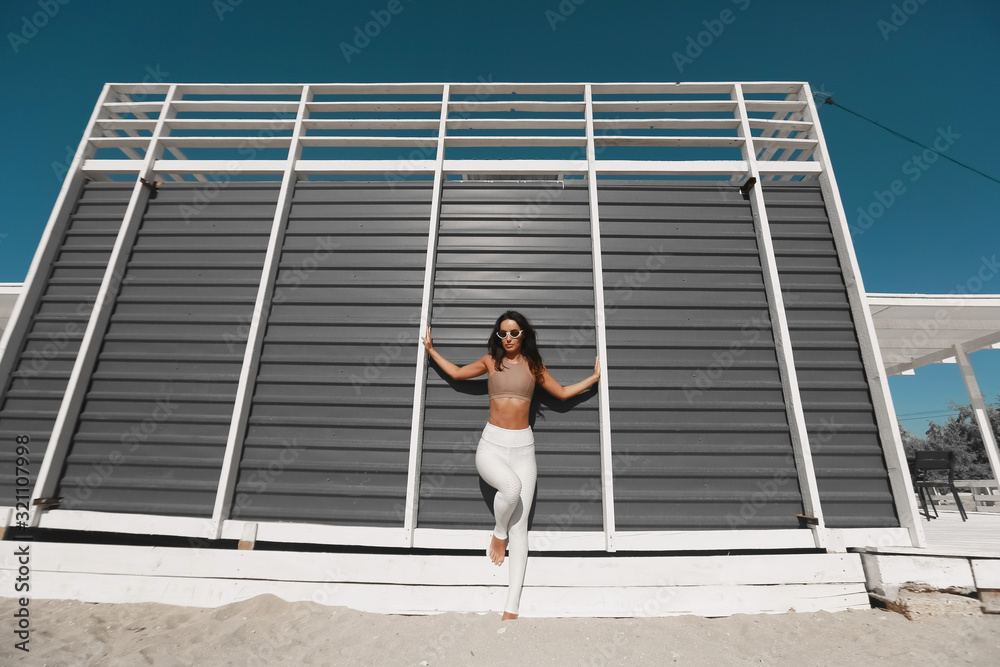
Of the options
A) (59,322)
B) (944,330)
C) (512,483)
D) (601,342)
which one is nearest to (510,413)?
(512,483)

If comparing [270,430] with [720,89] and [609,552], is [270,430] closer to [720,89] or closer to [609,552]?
[609,552]

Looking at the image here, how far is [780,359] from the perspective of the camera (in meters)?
4.34

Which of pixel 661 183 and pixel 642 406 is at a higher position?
pixel 661 183

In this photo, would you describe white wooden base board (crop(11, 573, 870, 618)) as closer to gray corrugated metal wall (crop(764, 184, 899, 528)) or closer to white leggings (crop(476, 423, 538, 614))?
white leggings (crop(476, 423, 538, 614))

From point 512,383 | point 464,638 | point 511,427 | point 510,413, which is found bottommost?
point 464,638

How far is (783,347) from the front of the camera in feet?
14.1

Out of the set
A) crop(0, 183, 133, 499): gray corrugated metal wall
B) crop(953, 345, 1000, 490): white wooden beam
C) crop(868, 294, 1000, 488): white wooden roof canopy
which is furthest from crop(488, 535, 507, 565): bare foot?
crop(953, 345, 1000, 490): white wooden beam

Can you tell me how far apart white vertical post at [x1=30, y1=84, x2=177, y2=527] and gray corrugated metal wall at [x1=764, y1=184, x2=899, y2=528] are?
25.0ft

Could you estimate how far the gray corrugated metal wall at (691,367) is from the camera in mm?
4004

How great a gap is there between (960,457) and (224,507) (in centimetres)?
4816

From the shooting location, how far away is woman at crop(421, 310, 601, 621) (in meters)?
3.52

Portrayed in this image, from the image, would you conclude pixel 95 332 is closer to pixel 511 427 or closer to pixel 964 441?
pixel 511 427

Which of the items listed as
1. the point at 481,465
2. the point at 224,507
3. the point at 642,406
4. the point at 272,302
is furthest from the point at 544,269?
the point at 224,507

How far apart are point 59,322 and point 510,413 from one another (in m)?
5.23
